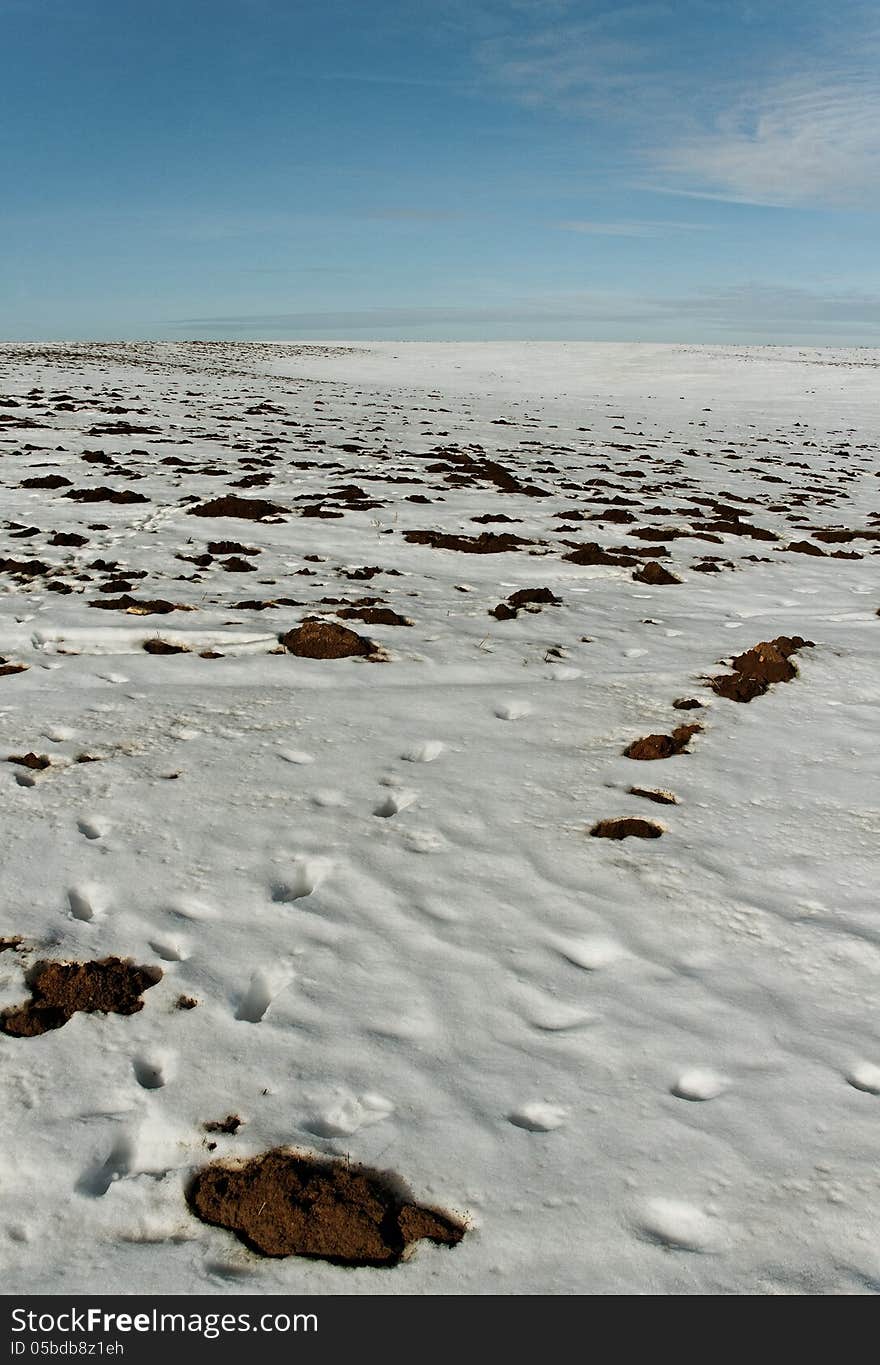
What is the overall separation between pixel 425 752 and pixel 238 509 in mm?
8324

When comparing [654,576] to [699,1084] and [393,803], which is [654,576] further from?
[699,1084]

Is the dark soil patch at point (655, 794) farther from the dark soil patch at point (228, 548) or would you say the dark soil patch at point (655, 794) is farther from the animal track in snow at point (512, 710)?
the dark soil patch at point (228, 548)

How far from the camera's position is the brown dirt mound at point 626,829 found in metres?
5.29

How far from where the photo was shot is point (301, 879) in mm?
4773

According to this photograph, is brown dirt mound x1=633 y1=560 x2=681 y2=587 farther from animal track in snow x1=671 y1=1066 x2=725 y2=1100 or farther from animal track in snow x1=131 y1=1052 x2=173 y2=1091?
animal track in snow x1=131 y1=1052 x2=173 y2=1091

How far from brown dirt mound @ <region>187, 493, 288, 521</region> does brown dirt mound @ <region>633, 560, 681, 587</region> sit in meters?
5.46

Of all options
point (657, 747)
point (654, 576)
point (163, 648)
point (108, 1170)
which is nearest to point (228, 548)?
point (163, 648)

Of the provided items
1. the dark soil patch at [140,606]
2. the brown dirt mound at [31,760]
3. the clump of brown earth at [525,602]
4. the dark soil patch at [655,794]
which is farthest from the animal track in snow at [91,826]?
the clump of brown earth at [525,602]

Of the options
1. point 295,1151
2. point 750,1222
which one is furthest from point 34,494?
point 750,1222

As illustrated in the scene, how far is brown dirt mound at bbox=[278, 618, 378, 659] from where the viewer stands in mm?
7914

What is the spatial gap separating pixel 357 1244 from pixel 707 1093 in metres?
1.45

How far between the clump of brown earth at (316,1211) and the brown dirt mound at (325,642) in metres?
5.12

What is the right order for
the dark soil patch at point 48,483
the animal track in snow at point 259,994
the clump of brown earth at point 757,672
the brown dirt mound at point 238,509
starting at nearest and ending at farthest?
the animal track in snow at point 259,994 < the clump of brown earth at point 757,672 < the brown dirt mound at point 238,509 < the dark soil patch at point 48,483
